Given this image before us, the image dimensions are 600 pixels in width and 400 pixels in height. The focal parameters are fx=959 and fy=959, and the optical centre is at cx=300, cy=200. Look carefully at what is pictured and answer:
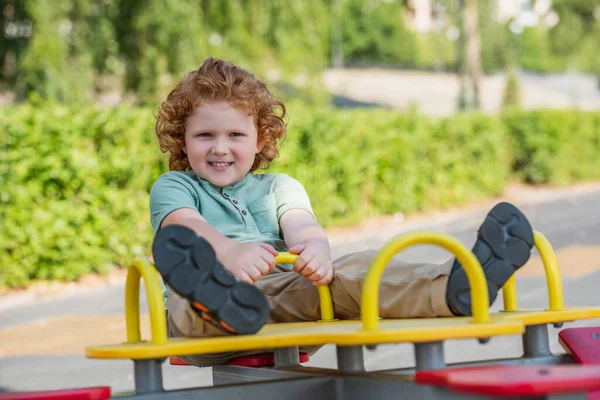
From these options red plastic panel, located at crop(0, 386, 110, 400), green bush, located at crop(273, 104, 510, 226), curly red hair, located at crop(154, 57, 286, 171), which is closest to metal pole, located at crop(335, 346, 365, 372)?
red plastic panel, located at crop(0, 386, 110, 400)

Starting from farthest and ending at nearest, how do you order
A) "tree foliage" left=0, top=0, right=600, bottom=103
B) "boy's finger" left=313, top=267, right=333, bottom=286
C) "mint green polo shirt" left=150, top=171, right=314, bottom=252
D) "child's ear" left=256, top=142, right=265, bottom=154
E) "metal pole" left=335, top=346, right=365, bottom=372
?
A: "tree foliage" left=0, top=0, right=600, bottom=103
"child's ear" left=256, top=142, right=265, bottom=154
"mint green polo shirt" left=150, top=171, right=314, bottom=252
"boy's finger" left=313, top=267, right=333, bottom=286
"metal pole" left=335, top=346, right=365, bottom=372

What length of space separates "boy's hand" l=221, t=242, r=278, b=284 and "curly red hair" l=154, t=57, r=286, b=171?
27.4 inches

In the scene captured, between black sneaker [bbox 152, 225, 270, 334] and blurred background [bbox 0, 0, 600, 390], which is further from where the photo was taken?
blurred background [bbox 0, 0, 600, 390]

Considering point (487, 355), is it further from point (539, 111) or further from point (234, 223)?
point (539, 111)

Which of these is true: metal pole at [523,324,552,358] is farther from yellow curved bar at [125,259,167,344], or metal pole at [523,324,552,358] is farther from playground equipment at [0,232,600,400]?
yellow curved bar at [125,259,167,344]

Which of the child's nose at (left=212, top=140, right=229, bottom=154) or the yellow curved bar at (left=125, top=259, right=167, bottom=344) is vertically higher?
the child's nose at (left=212, top=140, right=229, bottom=154)

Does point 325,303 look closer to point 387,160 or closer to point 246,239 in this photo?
point 246,239

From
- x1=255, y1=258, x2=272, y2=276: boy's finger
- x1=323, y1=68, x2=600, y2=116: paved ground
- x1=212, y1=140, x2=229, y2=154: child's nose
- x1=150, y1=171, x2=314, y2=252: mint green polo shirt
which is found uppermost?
x1=323, y1=68, x2=600, y2=116: paved ground

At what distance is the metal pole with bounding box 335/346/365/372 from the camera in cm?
307

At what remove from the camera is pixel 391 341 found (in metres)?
2.52

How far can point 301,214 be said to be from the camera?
3588 mm

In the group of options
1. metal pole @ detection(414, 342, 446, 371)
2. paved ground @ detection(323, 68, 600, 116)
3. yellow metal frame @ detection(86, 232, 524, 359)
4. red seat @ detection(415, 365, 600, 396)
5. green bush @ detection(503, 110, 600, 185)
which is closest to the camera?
red seat @ detection(415, 365, 600, 396)

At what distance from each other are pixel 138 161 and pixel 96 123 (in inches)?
27.9

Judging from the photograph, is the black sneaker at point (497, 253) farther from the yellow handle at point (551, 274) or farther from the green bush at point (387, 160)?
the green bush at point (387, 160)
